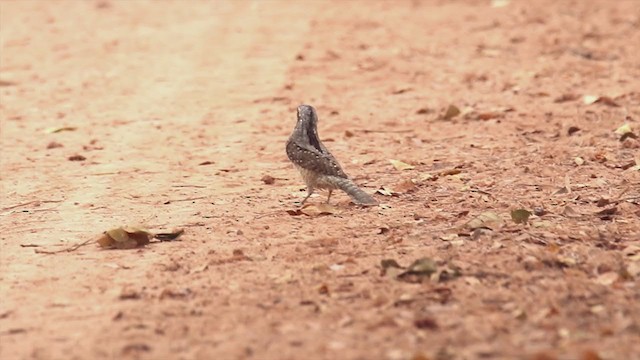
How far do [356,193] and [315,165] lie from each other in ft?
0.99

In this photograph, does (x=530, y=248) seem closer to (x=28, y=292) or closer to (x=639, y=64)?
(x=28, y=292)

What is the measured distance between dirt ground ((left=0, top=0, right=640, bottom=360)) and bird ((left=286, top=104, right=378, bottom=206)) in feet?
0.41

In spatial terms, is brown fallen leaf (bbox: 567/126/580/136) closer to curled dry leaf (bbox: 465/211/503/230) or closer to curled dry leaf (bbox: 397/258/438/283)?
curled dry leaf (bbox: 465/211/503/230)

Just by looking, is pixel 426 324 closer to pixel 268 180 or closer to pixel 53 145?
pixel 268 180

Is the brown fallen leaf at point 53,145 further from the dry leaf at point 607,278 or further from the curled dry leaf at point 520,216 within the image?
the dry leaf at point 607,278

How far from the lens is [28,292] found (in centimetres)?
596

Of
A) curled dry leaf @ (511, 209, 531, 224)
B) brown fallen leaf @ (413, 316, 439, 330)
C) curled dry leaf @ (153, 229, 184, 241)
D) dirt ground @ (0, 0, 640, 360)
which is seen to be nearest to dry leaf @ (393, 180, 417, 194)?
dirt ground @ (0, 0, 640, 360)

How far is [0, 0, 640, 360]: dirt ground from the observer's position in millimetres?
5312

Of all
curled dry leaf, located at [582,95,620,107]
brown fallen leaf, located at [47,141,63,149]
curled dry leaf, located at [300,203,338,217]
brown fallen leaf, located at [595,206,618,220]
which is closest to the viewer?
brown fallen leaf, located at [595,206,618,220]

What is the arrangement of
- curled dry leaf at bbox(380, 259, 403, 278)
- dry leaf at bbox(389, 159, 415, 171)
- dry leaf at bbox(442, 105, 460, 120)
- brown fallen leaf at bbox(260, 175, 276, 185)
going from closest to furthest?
curled dry leaf at bbox(380, 259, 403, 278)
brown fallen leaf at bbox(260, 175, 276, 185)
dry leaf at bbox(389, 159, 415, 171)
dry leaf at bbox(442, 105, 460, 120)

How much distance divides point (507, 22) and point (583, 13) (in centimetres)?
109

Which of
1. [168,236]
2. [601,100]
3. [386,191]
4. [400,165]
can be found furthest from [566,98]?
[168,236]

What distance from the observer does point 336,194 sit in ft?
26.1

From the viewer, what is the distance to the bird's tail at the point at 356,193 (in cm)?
730
